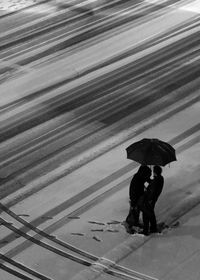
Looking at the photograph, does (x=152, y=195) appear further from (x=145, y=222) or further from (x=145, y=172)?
(x=145, y=222)

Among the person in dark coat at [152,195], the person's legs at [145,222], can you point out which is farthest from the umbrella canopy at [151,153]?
the person's legs at [145,222]

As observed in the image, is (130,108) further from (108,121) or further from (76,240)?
(76,240)

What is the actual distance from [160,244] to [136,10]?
1174 cm

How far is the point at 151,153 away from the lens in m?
10.6

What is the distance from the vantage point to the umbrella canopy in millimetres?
10501

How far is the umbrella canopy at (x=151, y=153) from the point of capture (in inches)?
413

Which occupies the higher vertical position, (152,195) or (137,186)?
(137,186)

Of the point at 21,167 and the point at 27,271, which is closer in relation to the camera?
the point at 27,271

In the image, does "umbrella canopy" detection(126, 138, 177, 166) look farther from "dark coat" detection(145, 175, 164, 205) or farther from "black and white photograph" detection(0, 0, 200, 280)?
"dark coat" detection(145, 175, 164, 205)

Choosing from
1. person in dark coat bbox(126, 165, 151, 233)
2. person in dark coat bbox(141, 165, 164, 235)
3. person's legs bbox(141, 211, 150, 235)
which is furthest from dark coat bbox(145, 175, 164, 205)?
person's legs bbox(141, 211, 150, 235)

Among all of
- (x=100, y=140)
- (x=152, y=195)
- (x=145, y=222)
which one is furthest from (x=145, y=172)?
(x=100, y=140)

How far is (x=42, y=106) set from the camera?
15750mm

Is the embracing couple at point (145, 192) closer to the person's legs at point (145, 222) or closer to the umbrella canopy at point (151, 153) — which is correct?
the person's legs at point (145, 222)

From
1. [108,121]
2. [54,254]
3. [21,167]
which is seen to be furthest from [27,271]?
Answer: [108,121]
